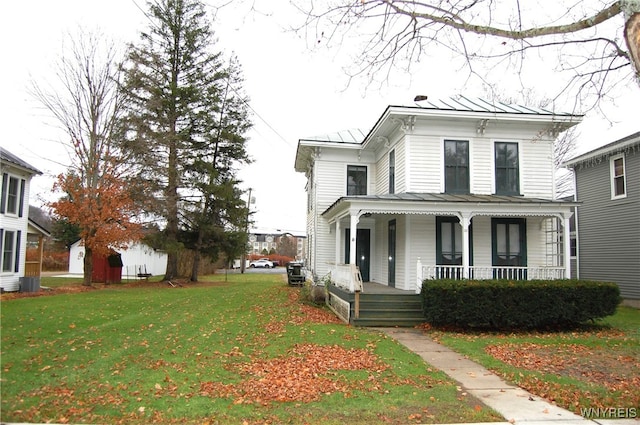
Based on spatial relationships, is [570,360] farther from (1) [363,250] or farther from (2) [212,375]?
(1) [363,250]

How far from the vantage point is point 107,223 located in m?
21.1

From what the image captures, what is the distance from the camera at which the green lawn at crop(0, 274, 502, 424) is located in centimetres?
504

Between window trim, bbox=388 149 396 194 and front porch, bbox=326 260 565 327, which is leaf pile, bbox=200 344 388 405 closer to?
front porch, bbox=326 260 565 327

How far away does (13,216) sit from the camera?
19.5 m

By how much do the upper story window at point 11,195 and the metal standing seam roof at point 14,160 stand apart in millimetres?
646

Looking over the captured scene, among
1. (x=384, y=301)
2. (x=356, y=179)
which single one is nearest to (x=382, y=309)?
(x=384, y=301)

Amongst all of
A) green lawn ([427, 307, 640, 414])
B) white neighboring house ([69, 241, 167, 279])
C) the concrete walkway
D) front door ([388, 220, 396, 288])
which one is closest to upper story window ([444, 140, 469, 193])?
front door ([388, 220, 396, 288])

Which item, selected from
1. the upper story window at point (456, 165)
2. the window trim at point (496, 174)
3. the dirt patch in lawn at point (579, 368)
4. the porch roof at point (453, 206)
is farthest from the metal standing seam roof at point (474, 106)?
the dirt patch in lawn at point (579, 368)

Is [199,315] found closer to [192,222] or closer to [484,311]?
[484,311]

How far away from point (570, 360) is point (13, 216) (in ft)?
71.3

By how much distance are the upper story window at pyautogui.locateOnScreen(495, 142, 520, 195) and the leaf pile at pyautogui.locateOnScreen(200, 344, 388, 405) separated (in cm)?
920

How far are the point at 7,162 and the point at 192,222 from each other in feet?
35.1

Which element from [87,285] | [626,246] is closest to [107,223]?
[87,285]

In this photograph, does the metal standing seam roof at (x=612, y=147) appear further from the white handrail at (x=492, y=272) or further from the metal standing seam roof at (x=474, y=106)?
the white handrail at (x=492, y=272)
